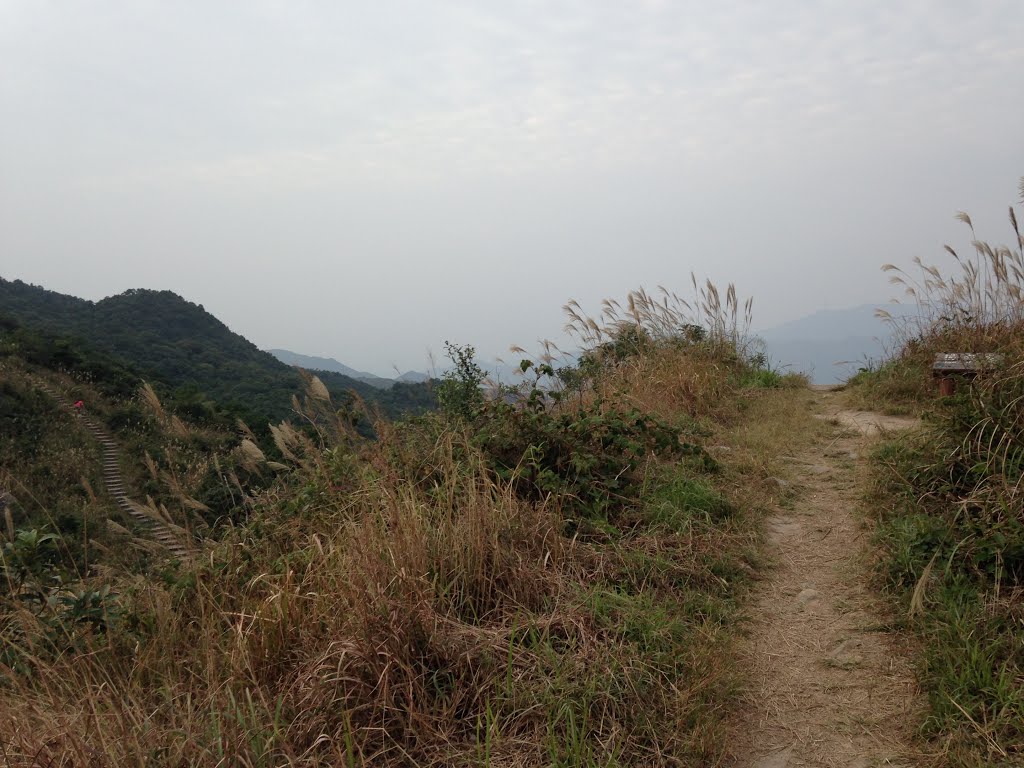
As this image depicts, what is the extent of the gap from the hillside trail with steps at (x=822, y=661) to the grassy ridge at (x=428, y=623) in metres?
0.14

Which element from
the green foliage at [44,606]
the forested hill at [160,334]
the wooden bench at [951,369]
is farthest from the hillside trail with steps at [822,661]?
the forested hill at [160,334]

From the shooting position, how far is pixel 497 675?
2.29 meters

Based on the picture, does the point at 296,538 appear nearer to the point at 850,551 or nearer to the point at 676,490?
the point at 676,490

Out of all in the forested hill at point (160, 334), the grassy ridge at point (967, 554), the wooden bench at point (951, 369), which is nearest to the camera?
the grassy ridge at point (967, 554)

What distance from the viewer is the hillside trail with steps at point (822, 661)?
81.5 inches

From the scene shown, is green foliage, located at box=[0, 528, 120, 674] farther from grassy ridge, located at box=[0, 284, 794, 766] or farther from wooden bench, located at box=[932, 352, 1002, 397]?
wooden bench, located at box=[932, 352, 1002, 397]

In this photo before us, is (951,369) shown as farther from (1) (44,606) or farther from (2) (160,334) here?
(2) (160,334)

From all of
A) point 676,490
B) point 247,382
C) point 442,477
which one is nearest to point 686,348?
point 676,490

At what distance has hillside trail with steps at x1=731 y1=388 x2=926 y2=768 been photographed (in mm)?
2070

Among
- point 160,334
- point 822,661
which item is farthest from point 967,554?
point 160,334

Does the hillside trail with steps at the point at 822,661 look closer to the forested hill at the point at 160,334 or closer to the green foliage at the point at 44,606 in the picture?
the green foliage at the point at 44,606

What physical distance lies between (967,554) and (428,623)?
2.23 m

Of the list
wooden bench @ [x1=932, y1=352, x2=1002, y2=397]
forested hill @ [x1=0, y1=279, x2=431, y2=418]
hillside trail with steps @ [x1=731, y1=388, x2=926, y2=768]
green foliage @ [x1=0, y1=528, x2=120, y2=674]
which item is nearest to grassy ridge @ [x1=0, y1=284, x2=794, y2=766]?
green foliage @ [x1=0, y1=528, x2=120, y2=674]

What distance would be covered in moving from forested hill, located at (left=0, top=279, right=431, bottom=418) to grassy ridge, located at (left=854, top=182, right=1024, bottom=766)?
30817 millimetres
